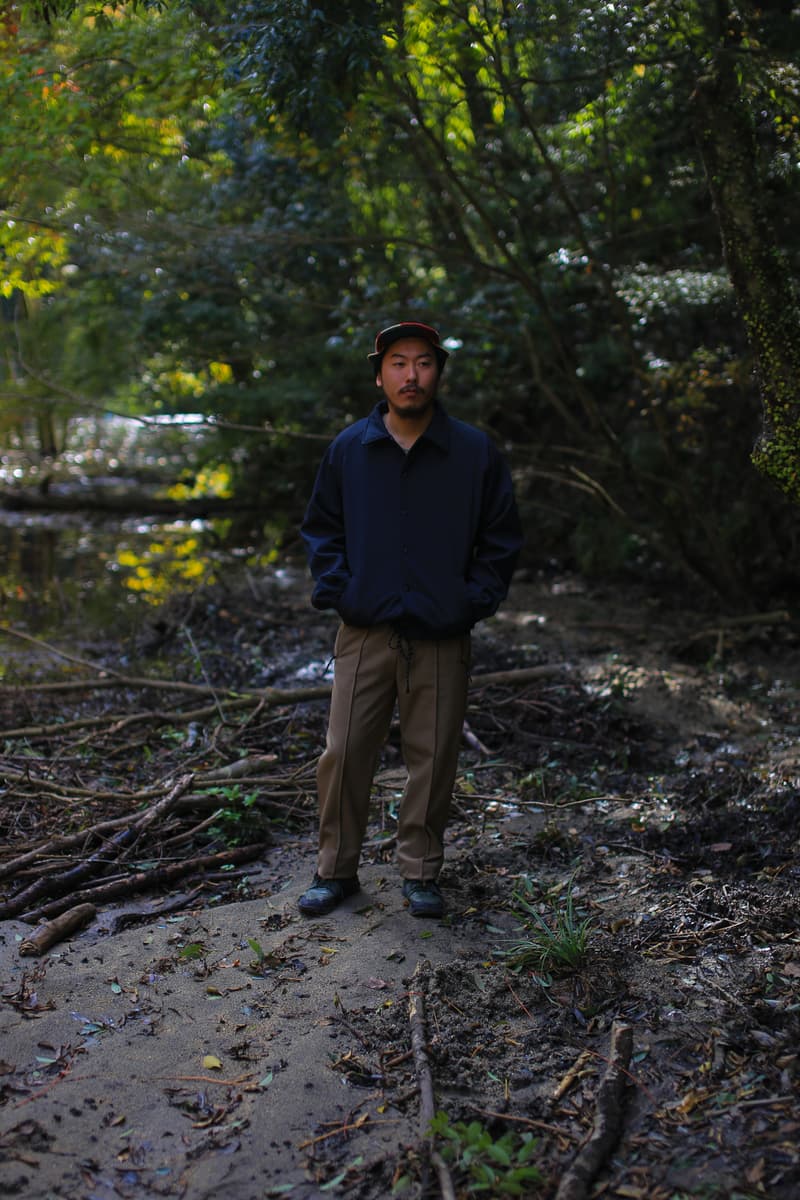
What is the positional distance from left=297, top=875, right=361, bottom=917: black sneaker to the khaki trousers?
0.04 meters

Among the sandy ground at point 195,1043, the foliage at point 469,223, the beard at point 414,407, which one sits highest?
the foliage at point 469,223

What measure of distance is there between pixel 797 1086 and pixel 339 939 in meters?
1.78

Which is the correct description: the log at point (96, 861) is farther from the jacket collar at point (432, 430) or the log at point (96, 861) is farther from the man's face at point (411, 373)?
the man's face at point (411, 373)

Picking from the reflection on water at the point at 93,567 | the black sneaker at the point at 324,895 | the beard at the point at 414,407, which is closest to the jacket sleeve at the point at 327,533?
the beard at the point at 414,407

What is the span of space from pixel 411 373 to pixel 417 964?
228 cm

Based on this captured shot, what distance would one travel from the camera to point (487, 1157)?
2.71m

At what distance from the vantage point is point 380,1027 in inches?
133

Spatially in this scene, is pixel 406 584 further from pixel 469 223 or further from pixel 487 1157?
pixel 469 223

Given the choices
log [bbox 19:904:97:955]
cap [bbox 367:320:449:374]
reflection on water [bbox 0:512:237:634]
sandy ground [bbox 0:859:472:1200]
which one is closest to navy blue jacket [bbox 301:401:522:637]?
cap [bbox 367:320:449:374]

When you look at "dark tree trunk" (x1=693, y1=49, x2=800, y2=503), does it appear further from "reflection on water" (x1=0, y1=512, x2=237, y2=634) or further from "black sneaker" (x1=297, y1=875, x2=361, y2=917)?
"reflection on water" (x1=0, y1=512, x2=237, y2=634)

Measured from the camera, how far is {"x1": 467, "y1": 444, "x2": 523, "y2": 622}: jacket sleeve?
417cm

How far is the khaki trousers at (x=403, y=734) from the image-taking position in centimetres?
423

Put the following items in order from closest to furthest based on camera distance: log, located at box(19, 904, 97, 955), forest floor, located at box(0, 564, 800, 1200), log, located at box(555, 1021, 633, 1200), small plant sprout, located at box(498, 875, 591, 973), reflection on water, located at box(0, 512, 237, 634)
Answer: log, located at box(555, 1021, 633, 1200), forest floor, located at box(0, 564, 800, 1200), small plant sprout, located at box(498, 875, 591, 973), log, located at box(19, 904, 97, 955), reflection on water, located at box(0, 512, 237, 634)

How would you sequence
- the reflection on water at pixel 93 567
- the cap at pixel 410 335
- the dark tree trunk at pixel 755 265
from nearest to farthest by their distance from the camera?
1. the cap at pixel 410 335
2. the dark tree trunk at pixel 755 265
3. the reflection on water at pixel 93 567
